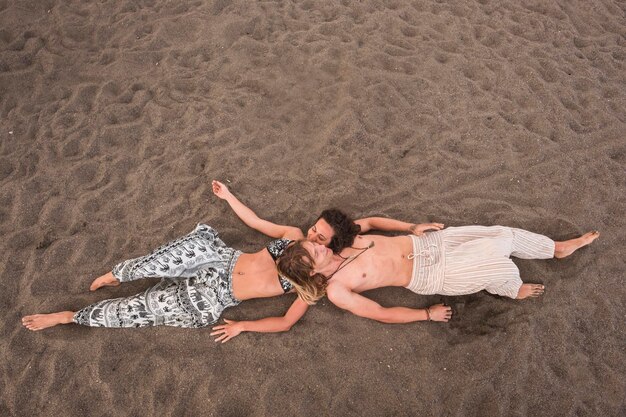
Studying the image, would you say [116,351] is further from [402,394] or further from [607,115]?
[607,115]

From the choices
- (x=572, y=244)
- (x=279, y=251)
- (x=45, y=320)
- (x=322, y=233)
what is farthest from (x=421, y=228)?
(x=45, y=320)

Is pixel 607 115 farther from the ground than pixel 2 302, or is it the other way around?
pixel 607 115

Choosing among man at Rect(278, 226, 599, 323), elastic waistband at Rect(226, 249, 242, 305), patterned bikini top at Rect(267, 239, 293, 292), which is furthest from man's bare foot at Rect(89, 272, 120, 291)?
man at Rect(278, 226, 599, 323)

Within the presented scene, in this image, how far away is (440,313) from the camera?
3.54 m

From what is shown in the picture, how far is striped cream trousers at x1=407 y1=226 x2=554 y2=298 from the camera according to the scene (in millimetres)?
3406

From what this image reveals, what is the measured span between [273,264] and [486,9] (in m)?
4.36

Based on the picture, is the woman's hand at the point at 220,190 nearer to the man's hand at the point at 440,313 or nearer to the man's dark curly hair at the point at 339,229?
the man's dark curly hair at the point at 339,229

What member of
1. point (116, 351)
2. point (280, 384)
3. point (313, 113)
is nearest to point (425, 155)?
point (313, 113)

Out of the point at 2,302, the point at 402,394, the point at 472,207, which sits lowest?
the point at 402,394

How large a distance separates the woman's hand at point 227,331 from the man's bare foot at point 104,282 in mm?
940

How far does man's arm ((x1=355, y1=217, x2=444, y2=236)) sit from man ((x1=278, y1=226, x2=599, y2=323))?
0.08 meters

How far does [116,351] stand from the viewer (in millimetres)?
3473

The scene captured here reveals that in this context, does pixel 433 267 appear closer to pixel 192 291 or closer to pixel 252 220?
pixel 252 220

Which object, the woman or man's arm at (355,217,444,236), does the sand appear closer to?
the woman
